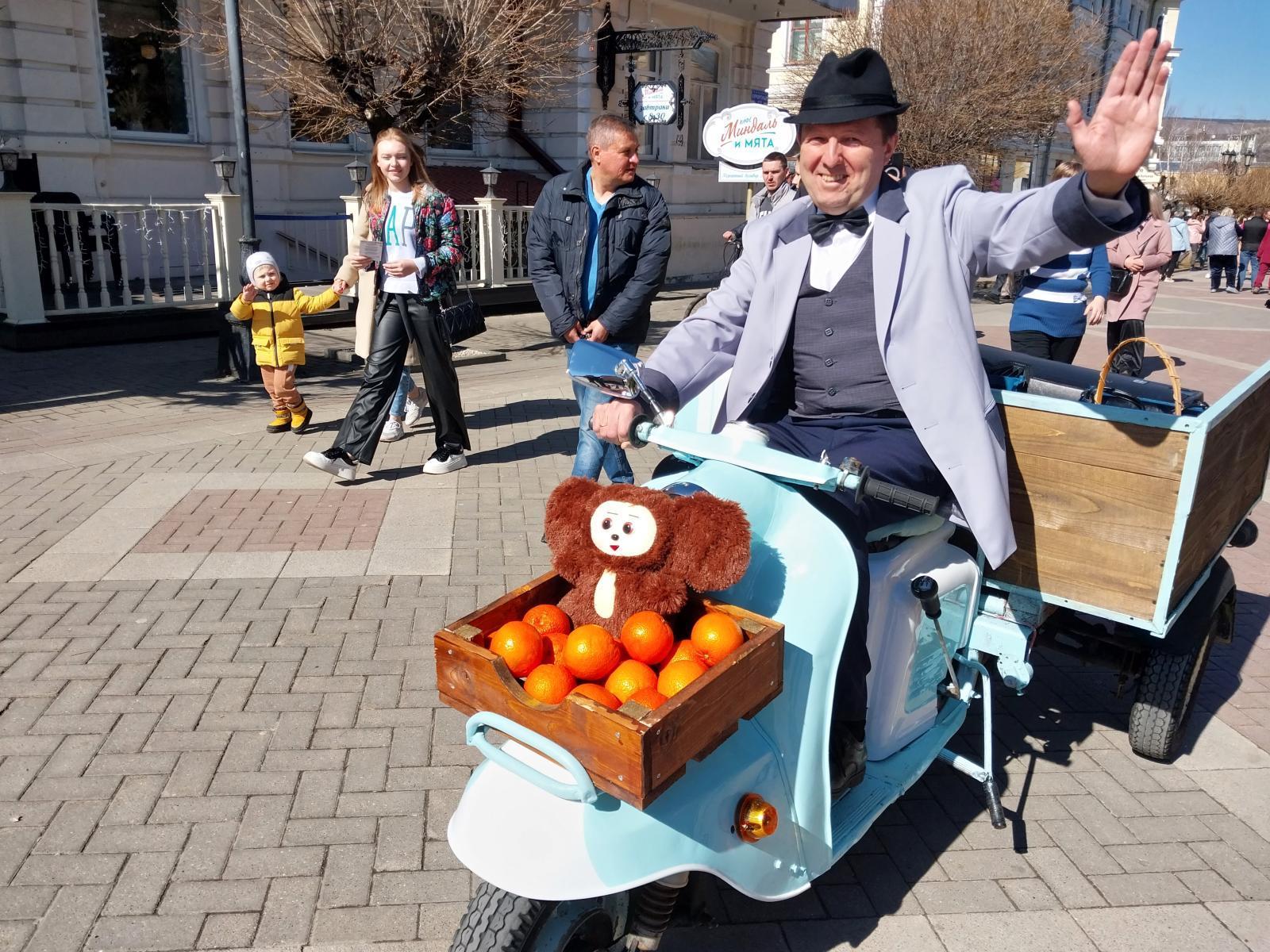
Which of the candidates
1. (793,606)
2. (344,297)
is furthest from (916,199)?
(344,297)

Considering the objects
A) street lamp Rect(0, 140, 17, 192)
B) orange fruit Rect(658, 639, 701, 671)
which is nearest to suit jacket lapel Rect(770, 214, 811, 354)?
orange fruit Rect(658, 639, 701, 671)

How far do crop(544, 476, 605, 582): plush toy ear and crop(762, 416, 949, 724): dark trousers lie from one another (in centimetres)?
58

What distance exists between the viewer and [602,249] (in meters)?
5.19

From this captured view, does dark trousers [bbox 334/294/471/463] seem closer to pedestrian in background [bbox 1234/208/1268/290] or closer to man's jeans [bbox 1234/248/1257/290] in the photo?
pedestrian in background [bbox 1234/208/1268/290]

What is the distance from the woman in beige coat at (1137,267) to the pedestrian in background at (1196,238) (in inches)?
1144

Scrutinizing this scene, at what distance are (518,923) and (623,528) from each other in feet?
2.67

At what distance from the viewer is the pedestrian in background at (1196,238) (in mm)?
34188

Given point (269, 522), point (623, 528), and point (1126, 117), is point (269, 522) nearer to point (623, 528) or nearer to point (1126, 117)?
point (623, 528)

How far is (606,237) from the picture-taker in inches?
204

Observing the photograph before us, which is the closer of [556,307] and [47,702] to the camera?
[47,702]

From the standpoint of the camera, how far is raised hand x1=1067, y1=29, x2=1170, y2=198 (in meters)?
2.01

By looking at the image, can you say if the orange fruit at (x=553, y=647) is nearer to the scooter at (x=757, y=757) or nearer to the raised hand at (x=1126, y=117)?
the scooter at (x=757, y=757)

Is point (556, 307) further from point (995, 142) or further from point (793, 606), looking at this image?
point (995, 142)

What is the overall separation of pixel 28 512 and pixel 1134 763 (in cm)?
543
